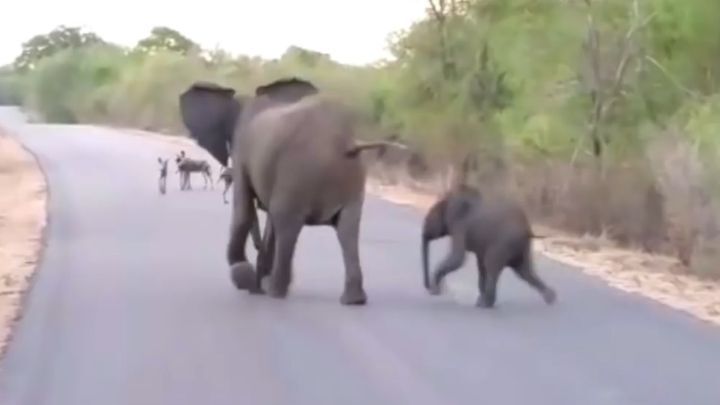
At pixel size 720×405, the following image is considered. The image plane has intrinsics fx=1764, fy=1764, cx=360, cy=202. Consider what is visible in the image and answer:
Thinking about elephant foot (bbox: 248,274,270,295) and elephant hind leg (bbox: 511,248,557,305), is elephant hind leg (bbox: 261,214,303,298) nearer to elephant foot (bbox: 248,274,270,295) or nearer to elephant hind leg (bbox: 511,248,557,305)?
elephant foot (bbox: 248,274,270,295)

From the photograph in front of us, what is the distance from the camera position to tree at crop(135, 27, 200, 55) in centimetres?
11444

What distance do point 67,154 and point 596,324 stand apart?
3661 cm

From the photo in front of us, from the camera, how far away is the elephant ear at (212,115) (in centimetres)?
1727

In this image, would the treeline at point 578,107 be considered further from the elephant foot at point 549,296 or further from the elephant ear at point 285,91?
the elephant ear at point 285,91

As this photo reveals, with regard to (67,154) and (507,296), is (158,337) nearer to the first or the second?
(507,296)

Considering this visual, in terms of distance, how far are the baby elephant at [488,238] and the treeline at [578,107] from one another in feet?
12.9

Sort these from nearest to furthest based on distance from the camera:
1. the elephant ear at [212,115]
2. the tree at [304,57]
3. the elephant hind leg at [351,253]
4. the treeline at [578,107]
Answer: the elephant hind leg at [351,253]
the elephant ear at [212,115]
the treeline at [578,107]
the tree at [304,57]

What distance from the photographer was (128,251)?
20.0 meters

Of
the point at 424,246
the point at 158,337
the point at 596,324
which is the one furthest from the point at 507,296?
the point at 158,337

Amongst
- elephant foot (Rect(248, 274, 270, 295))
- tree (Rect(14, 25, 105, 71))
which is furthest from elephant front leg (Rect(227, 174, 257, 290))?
tree (Rect(14, 25, 105, 71))

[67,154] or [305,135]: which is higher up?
[305,135]

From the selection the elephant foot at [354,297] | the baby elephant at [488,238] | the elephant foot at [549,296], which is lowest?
the elephant foot at [354,297]

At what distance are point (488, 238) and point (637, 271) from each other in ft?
12.8

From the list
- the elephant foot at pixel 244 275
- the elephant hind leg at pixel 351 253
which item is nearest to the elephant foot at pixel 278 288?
the elephant foot at pixel 244 275
